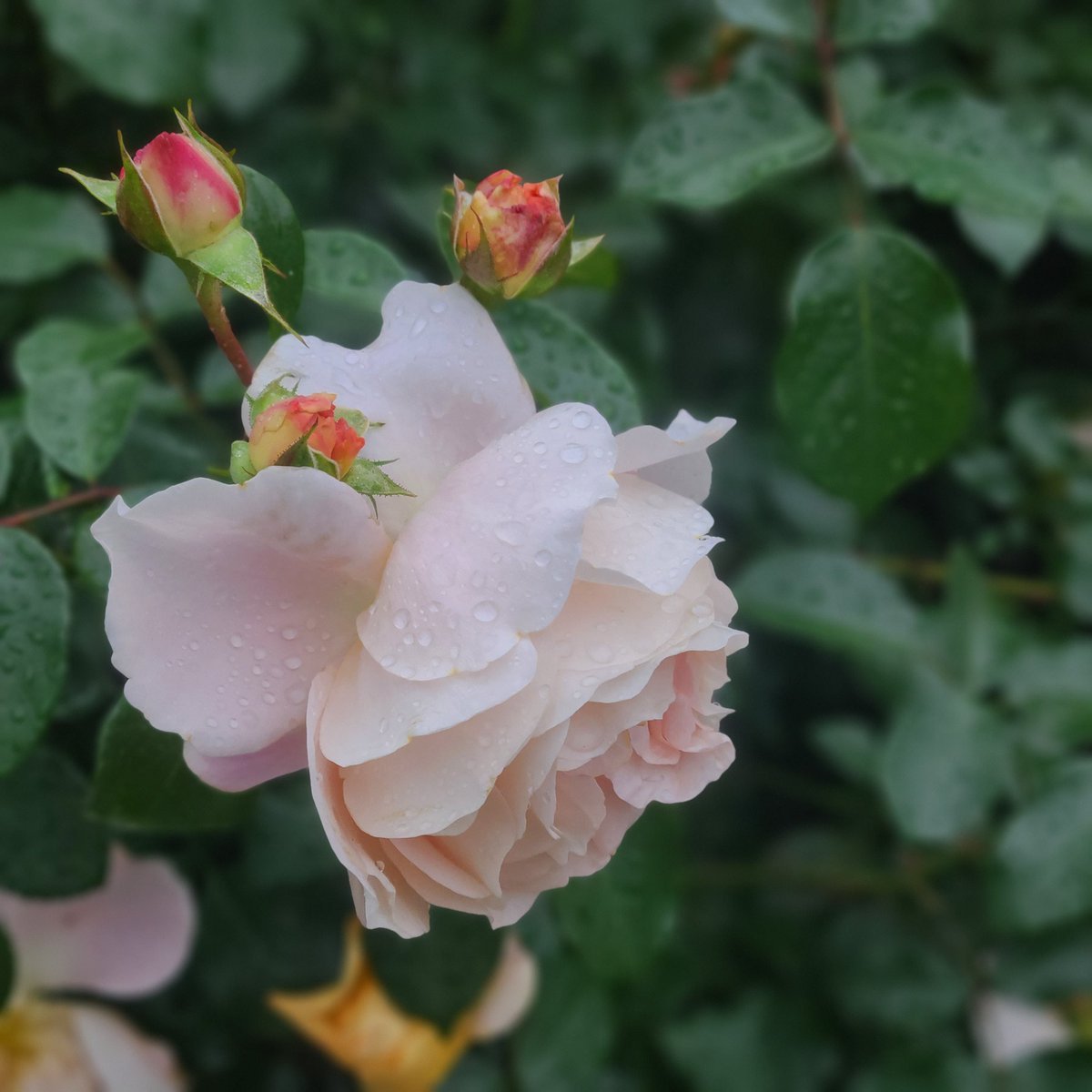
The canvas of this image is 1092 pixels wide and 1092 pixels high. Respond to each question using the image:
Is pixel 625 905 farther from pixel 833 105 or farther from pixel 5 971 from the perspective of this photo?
pixel 833 105

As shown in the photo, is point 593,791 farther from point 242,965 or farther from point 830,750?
point 830,750

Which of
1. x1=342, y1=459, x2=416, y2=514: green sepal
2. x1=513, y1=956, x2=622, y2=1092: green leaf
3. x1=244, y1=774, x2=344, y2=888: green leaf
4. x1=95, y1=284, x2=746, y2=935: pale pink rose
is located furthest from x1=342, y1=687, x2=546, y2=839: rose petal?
x1=513, y1=956, x2=622, y2=1092: green leaf

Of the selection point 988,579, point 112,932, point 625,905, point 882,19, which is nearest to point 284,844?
point 112,932

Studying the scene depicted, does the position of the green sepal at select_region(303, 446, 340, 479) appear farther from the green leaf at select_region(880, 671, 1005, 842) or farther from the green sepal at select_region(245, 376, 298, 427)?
the green leaf at select_region(880, 671, 1005, 842)

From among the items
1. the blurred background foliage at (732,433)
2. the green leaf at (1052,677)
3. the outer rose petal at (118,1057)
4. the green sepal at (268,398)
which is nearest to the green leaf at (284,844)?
the blurred background foliage at (732,433)

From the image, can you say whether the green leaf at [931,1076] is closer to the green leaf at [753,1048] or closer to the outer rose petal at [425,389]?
the green leaf at [753,1048]

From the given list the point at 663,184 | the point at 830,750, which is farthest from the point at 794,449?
the point at 830,750

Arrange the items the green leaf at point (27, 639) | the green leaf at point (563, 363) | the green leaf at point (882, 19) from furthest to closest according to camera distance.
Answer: the green leaf at point (882, 19)
the green leaf at point (563, 363)
the green leaf at point (27, 639)
